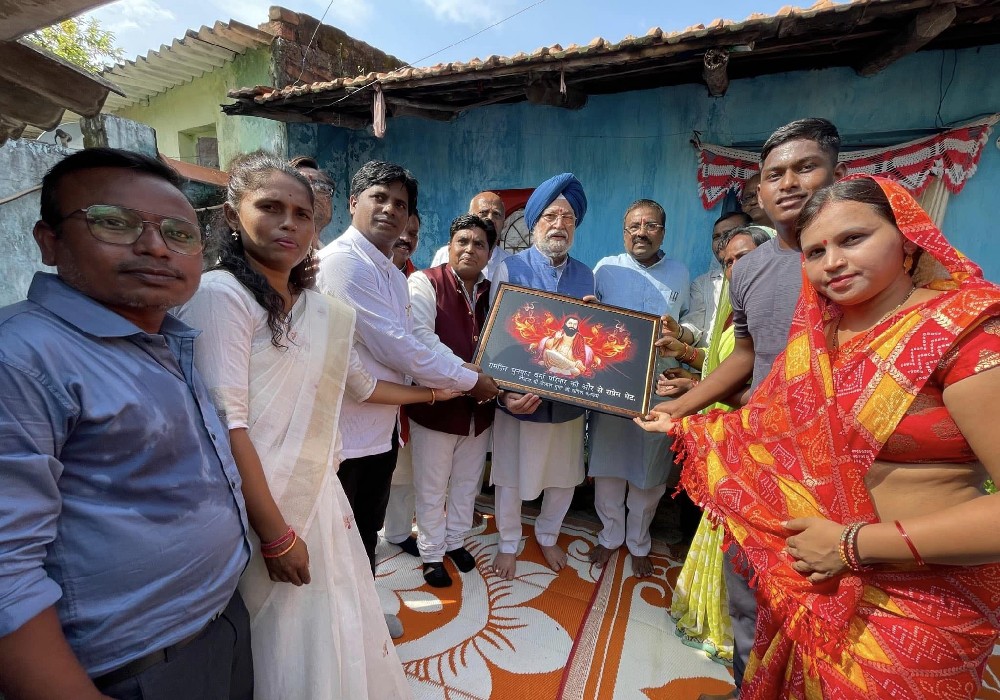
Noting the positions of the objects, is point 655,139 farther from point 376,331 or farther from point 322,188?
point 376,331

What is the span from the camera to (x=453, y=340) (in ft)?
10.3

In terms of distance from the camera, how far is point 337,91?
18.8 ft

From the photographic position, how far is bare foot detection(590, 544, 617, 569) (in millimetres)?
3432

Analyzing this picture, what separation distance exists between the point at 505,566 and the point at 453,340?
5.31 ft

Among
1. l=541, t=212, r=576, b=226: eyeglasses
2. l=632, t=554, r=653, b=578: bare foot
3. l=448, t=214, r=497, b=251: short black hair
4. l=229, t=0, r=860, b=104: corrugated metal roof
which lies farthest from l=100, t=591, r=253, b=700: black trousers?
l=229, t=0, r=860, b=104: corrugated metal roof

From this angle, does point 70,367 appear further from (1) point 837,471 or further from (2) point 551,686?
(2) point 551,686

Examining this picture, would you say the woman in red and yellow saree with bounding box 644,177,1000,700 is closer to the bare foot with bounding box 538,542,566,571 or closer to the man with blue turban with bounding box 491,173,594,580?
the man with blue turban with bounding box 491,173,594,580

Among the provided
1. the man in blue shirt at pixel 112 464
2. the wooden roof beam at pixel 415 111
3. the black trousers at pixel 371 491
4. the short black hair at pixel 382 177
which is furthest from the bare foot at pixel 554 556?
the wooden roof beam at pixel 415 111

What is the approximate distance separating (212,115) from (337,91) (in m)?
5.16

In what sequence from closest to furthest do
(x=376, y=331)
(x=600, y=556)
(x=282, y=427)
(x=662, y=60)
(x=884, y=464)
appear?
(x=884, y=464)
(x=282, y=427)
(x=376, y=331)
(x=600, y=556)
(x=662, y=60)

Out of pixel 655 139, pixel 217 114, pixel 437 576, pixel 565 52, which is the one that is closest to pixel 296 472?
pixel 437 576

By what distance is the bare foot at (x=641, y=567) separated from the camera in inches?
130

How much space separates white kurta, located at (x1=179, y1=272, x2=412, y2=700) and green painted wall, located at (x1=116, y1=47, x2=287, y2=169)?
6619 millimetres

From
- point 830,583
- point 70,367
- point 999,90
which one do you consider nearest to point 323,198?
point 70,367
